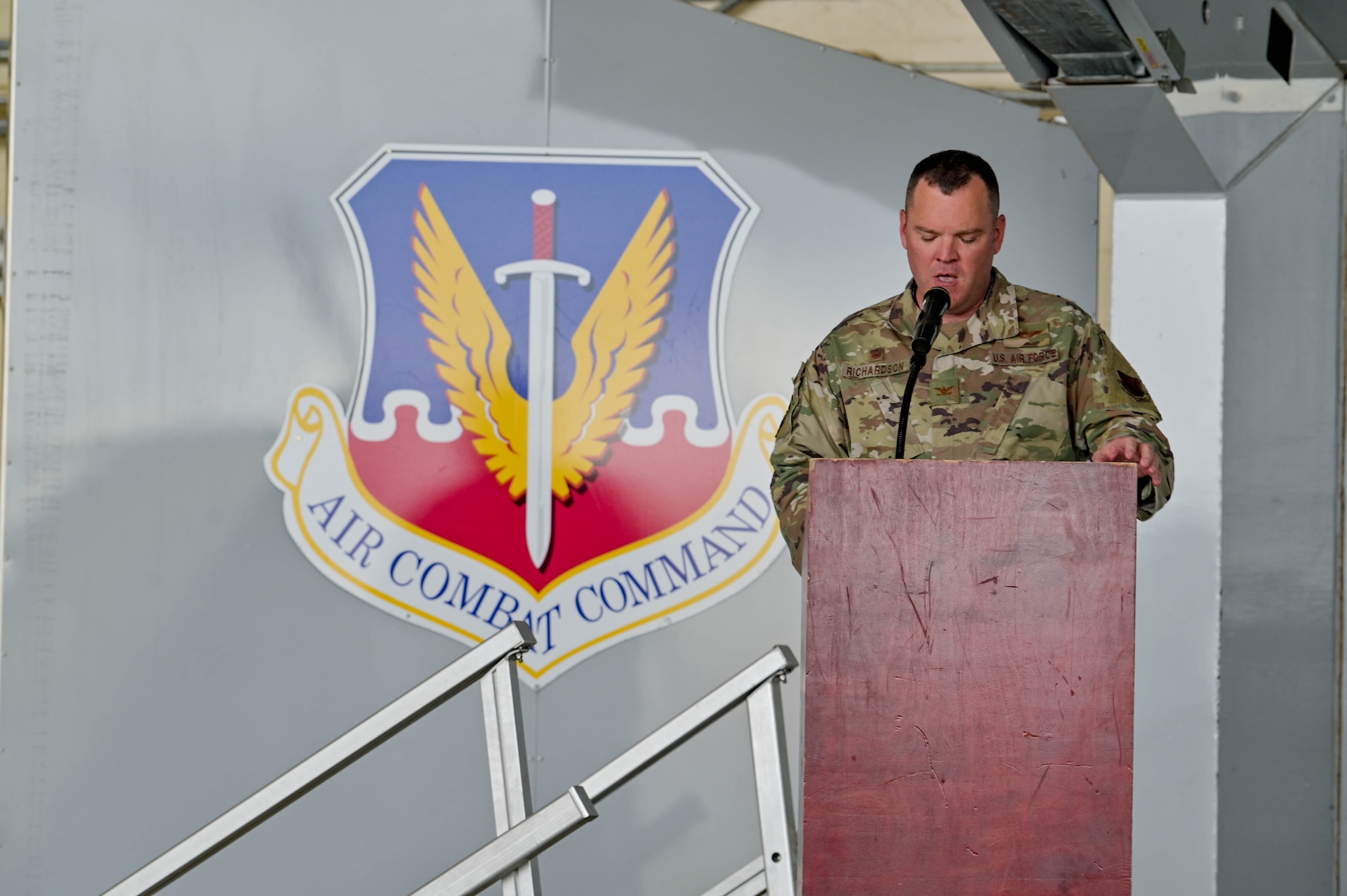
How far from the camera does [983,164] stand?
197 centimetres

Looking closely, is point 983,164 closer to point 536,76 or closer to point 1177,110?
point 1177,110

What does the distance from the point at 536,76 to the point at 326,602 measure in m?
1.27

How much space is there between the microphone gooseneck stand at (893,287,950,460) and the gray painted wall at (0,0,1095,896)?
1.45m

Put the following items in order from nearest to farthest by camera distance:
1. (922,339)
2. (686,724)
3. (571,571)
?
(922,339) → (686,724) → (571,571)

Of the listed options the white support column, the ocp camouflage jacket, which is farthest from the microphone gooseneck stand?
the white support column

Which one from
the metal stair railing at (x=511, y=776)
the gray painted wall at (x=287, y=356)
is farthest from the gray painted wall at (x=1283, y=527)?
the metal stair railing at (x=511, y=776)

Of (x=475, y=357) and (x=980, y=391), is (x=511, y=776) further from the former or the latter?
(x=475, y=357)

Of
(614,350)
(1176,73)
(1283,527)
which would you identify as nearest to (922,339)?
(1176,73)

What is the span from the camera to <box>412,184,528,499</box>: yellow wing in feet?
10.3

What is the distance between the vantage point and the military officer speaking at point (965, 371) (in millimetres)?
1953

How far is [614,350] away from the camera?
10.3 feet

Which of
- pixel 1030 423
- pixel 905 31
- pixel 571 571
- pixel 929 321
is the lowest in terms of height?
pixel 571 571

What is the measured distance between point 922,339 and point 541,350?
1.66 metres

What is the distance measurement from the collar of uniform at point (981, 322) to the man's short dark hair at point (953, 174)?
0.16 meters
